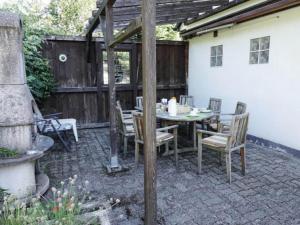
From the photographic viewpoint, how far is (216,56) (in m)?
5.94

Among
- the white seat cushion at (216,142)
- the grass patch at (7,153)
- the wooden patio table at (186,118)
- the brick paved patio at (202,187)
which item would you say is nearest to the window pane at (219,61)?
the wooden patio table at (186,118)

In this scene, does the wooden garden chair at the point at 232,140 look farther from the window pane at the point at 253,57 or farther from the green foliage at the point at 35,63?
the green foliage at the point at 35,63

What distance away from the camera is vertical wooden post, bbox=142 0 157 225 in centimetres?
183

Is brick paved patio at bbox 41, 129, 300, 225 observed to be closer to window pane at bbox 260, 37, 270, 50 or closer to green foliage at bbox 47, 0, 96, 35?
window pane at bbox 260, 37, 270, 50

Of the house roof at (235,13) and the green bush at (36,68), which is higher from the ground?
the house roof at (235,13)

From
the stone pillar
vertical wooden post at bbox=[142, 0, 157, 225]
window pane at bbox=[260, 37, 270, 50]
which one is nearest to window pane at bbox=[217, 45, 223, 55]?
window pane at bbox=[260, 37, 270, 50]

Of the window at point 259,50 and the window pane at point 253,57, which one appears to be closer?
the window at point 259,50

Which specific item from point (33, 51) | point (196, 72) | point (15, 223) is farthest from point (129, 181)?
point (196, 72)

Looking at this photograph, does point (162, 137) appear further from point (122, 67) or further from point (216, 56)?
point (122, 67)

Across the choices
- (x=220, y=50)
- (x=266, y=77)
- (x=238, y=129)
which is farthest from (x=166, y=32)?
(x=238, y=129)

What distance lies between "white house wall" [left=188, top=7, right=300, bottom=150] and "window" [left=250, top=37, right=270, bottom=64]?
83 millimetres

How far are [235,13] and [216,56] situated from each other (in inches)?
48.5

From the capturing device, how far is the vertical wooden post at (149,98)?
183cm

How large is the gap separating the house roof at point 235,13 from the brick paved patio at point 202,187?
2385mm
